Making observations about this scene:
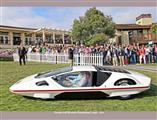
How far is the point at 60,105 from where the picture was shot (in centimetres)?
867

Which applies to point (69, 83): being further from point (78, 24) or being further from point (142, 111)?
point (78, 24)

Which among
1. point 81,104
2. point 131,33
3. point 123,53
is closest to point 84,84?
point 81,104

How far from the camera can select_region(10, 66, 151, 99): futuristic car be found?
9.21 m

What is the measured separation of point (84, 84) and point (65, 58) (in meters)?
13.3

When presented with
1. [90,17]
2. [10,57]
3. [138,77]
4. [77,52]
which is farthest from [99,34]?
[138,77]

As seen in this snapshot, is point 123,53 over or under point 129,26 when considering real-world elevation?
under

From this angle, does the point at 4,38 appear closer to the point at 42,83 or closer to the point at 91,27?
the point at 91,27

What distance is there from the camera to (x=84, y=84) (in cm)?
925

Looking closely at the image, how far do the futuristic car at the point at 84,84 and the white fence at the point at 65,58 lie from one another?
32.3 ft

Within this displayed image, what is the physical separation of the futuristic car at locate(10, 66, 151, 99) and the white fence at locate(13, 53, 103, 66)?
985 centimetres

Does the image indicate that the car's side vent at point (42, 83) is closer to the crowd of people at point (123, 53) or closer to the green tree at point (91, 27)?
the crowd of people at point (123, 53)

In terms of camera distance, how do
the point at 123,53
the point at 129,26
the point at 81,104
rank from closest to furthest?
the point at 81,104, the point at 123,53, the point at 129,26

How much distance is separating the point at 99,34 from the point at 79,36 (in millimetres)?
3061

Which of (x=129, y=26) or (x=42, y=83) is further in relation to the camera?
(x=129, y=26)
